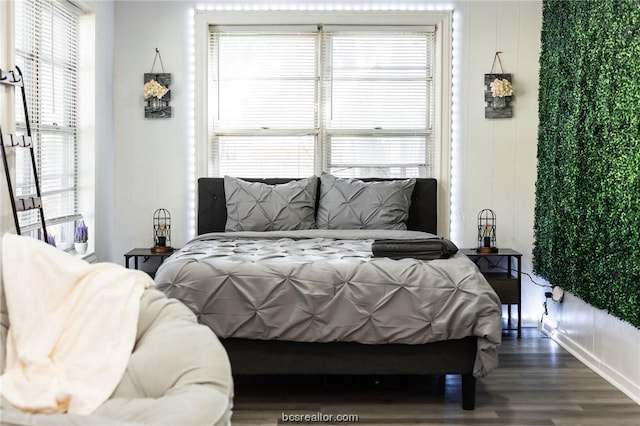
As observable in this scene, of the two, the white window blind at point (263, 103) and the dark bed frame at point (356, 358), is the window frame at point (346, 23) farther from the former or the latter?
the dark bed frame at point (356, 358)

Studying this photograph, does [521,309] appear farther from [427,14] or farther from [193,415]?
[193,415]

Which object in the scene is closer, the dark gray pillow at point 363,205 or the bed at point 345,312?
the bed at point 345,312

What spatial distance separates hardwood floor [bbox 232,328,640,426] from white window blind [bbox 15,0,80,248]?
174 cm

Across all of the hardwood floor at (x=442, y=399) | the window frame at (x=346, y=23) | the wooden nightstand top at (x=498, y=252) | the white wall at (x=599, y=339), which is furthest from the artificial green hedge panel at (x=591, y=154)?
the window frame at (x=346, y=23)

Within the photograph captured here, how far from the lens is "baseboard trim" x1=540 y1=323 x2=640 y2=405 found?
13.3 feet

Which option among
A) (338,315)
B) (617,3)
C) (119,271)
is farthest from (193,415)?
(617,3)

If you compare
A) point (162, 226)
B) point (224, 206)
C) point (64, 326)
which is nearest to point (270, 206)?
point (224, 206)

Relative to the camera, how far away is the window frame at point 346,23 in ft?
19.0

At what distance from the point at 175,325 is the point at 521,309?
374 cm

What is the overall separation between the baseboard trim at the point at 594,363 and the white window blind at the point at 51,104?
344 centimetres

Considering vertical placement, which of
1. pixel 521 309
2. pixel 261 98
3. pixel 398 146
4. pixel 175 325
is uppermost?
pixel 261 98

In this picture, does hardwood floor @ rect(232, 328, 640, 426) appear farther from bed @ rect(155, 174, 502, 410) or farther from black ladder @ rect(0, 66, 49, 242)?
black ladder @ rect(0, 66, 49, 242)

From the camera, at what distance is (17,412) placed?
216cm

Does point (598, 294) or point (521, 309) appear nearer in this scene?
point (598, 294)
